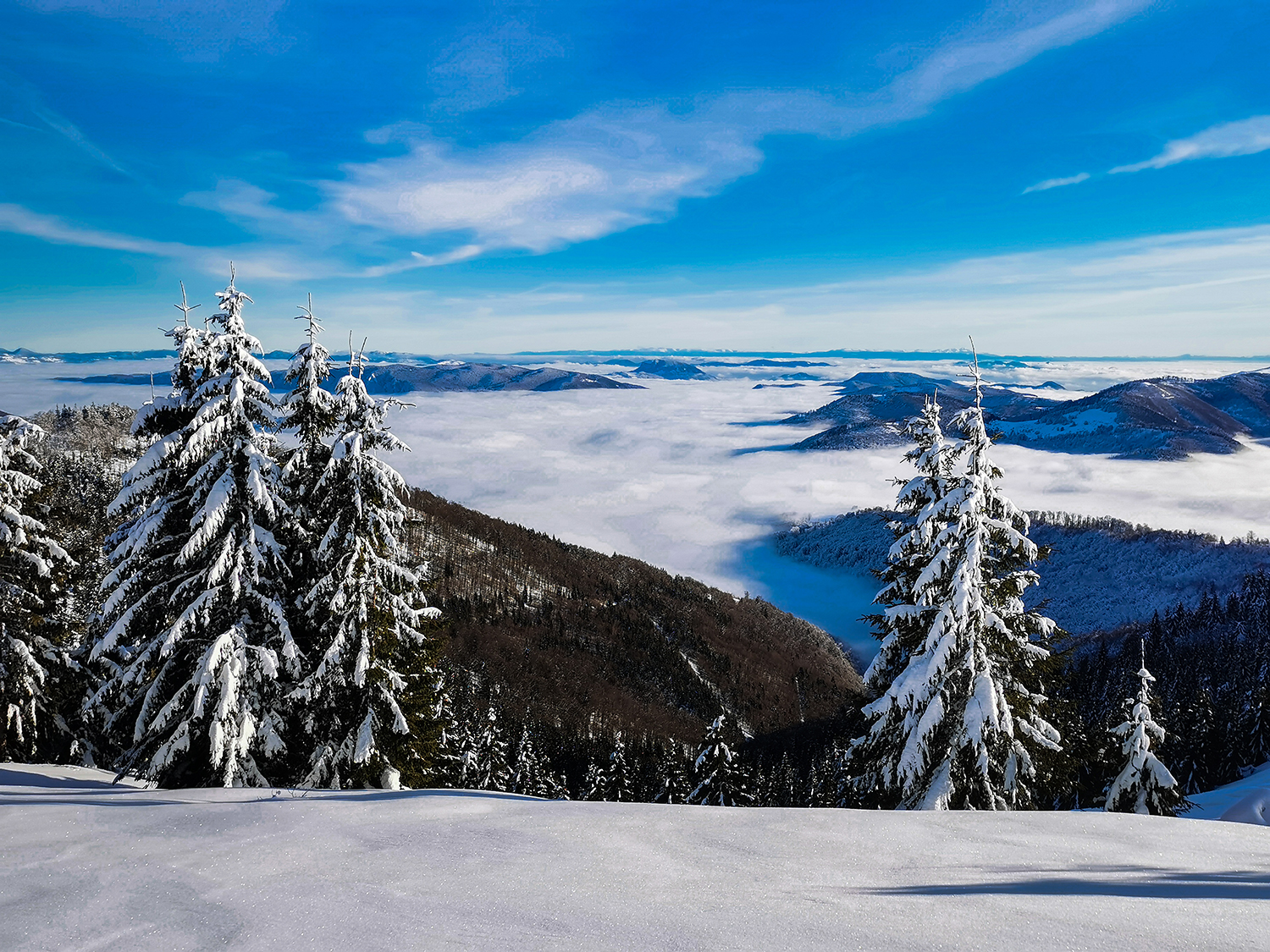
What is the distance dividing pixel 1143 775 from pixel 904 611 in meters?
14.2

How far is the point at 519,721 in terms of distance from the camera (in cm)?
12131

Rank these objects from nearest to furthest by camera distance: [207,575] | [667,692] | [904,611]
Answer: [207,575]
[904,611]
[667,692]

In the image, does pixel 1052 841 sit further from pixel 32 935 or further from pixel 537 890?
pixel 32 935

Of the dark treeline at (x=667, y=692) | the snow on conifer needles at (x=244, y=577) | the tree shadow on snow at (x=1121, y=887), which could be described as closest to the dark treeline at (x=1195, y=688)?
the dark treeline at (x=667, y=692)

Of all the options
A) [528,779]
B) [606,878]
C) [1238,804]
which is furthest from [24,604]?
[528,779]

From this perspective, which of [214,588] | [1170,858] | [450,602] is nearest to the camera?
[1170,858]

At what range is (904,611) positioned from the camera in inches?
616

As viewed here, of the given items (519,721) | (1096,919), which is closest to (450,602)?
(519,721)

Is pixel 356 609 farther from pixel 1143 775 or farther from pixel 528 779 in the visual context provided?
pixel 528 779

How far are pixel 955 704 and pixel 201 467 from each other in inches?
712

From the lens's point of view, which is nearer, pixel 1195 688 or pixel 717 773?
pixel 717 773

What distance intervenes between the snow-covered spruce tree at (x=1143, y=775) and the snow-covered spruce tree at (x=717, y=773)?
48.3 ft

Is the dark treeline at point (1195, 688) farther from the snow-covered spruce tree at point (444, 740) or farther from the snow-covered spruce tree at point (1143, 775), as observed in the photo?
the snow-covered spruce tree at point (444, 740)

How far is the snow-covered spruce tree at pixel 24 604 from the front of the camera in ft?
57.6
